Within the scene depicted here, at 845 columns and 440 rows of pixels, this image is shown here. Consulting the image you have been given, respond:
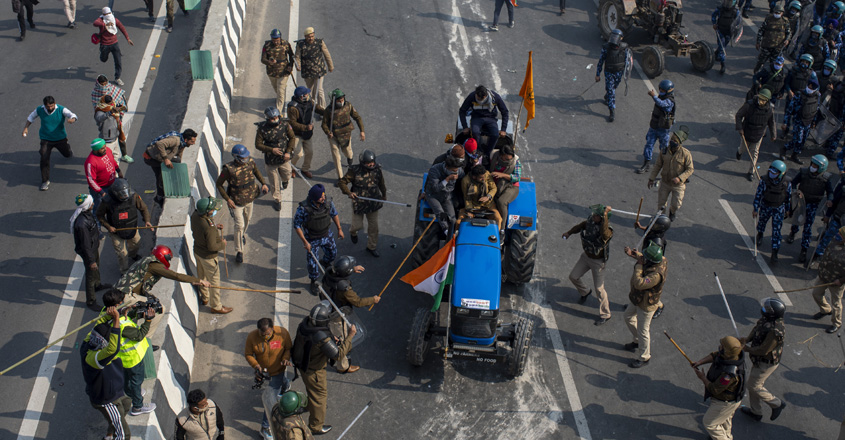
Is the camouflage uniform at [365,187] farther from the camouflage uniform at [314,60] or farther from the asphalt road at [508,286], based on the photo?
the camouflage uniform at [314,60]

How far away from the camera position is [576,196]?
13.5 meters

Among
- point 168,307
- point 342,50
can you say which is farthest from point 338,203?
point 342,50

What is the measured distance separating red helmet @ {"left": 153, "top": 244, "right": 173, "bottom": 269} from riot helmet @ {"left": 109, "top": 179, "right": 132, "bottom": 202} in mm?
1410

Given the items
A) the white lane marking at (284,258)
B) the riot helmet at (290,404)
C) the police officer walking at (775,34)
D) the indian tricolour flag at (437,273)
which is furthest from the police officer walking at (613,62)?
the riot helmet at (290,404)

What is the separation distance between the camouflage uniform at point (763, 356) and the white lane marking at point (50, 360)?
9039 millimetres

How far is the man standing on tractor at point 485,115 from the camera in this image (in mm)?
12367

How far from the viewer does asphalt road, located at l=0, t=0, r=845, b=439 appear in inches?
380

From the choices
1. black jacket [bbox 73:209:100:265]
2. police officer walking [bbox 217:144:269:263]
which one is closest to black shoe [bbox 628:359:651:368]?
police officer walking [bbox 217:144:269:263]

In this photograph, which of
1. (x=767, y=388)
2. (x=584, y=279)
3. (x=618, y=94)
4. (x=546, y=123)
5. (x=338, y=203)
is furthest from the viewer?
(x=618, y=94)

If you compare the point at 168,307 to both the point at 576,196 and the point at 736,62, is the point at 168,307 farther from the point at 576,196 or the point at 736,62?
the point at 736,62

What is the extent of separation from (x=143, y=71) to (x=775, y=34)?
14216 mm

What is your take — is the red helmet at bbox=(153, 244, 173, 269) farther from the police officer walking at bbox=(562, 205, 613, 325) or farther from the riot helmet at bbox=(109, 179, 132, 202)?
the police officer walking at bbox=(562, 205, 613, 325)

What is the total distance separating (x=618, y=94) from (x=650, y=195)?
3628mm

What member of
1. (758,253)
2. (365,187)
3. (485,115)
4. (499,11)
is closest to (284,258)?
(365,187)
